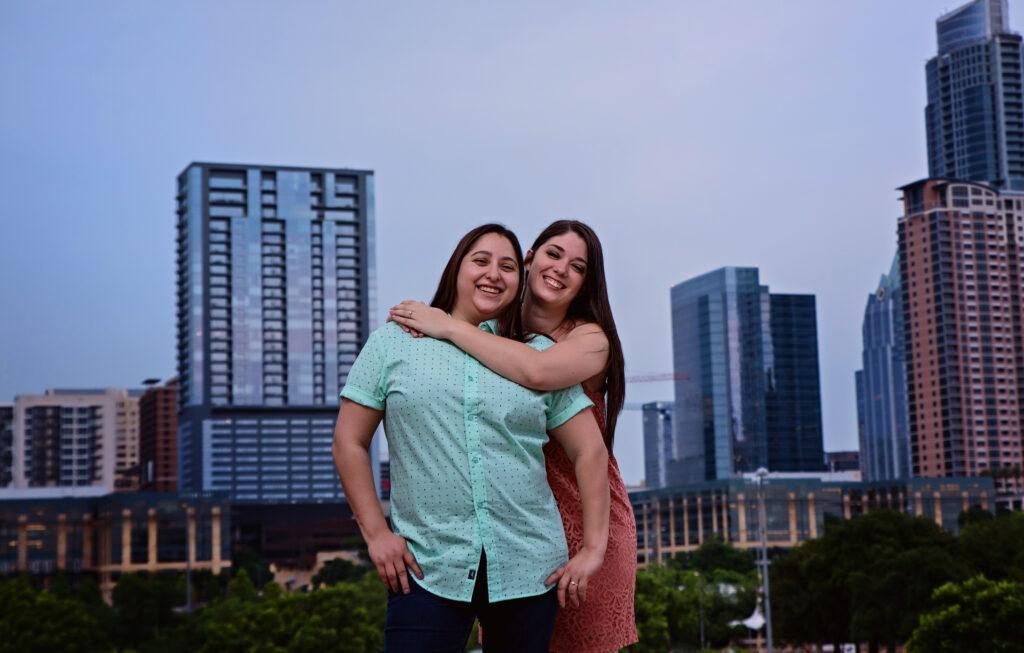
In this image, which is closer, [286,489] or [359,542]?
[359,542]

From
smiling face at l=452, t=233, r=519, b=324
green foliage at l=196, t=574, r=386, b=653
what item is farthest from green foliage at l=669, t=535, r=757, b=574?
smiling face at l=452, t=233, r=519, b=324

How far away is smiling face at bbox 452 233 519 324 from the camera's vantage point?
3.58 m

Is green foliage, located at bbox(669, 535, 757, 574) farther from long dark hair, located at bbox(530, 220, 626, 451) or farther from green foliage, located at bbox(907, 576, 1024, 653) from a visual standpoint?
long dark hair, located at bbox(530, 220, 626, 451)

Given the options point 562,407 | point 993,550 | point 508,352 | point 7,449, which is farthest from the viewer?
point 7,449

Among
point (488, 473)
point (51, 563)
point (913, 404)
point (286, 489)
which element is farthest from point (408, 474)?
point (286, 489)

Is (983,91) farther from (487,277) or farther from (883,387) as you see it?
(487,277)

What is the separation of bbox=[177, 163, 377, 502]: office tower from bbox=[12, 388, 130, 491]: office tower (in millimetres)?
36921

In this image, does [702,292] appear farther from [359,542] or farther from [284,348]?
[359,542]

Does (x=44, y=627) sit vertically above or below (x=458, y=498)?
below

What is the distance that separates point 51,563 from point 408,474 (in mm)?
94521

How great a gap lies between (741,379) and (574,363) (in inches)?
6451

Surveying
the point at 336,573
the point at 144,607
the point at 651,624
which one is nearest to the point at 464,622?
the point at 651,624

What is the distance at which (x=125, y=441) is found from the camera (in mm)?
184250

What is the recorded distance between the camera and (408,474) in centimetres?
334
